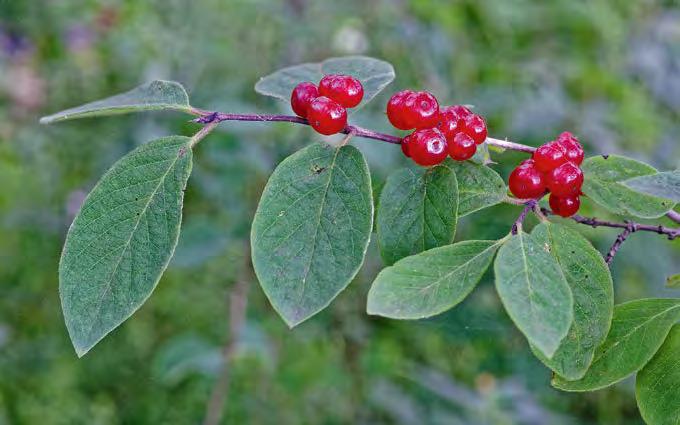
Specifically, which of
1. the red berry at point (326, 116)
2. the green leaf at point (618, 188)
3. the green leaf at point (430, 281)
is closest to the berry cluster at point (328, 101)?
the red berry at point (326, 116)

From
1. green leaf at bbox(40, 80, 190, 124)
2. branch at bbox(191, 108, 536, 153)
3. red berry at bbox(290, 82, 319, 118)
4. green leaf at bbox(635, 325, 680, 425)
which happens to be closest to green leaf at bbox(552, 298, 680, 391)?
green leaf at bbox(635, 325, 680, 425)

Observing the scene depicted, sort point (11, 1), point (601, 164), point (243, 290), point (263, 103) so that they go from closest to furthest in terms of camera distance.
→ 1. point (601, 164)
2. point (243, 290)
3. point (263, 103)
4. point (11, 1)

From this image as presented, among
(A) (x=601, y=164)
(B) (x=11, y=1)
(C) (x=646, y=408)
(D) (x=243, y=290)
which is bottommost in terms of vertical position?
(D) (x=243, y=290)

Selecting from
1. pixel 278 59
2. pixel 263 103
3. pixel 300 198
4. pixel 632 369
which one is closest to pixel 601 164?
pixel 632 369

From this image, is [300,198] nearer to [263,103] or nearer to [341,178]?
[341,178]

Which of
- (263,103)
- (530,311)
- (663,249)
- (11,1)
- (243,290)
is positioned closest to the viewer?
(530,311)

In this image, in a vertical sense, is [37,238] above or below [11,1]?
below

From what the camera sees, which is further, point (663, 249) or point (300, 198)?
point (663, 249)

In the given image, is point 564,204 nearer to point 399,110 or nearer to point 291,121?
point 399,110
